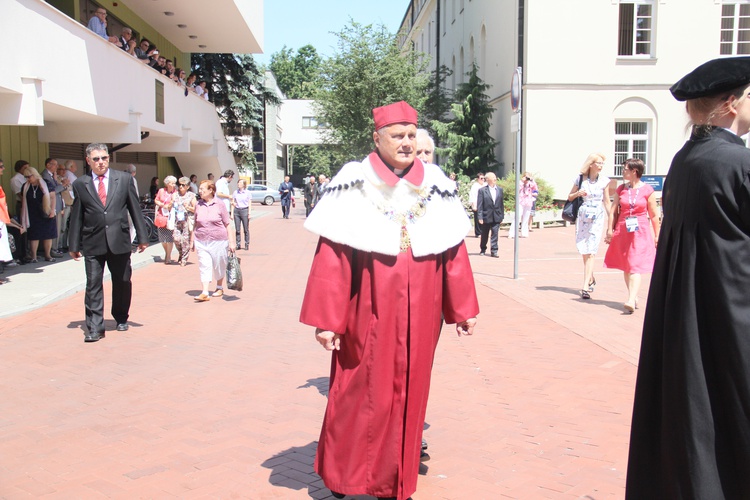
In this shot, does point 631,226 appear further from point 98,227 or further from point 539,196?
point 539,196

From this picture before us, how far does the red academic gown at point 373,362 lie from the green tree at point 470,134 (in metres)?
26.6

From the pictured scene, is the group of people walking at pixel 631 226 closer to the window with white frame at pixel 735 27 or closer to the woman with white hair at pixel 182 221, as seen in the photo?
the woman with white hair at pixel 182 221

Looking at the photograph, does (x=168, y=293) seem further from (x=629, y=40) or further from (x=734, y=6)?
(x=734, y=6)

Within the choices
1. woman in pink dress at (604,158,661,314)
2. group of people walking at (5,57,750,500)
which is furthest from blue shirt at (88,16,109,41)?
group of people walking at (5,57,750,500)

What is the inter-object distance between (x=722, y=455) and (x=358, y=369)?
5.51ft

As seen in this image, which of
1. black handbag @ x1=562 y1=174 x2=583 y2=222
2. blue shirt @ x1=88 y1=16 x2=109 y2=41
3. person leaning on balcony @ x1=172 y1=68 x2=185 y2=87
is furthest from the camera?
person leaning on balcony @ x1=172 y1=68 x2=185 y2=87

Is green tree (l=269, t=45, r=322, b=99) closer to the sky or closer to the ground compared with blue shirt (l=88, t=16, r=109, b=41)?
closer to the sky

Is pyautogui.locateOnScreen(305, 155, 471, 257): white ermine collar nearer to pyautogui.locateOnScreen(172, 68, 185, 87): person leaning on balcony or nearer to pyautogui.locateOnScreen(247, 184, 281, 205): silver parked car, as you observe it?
pyautogui.locateOnScreen(172, 68, 185, 87): person leaning on balcony

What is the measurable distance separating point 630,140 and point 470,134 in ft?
20.9

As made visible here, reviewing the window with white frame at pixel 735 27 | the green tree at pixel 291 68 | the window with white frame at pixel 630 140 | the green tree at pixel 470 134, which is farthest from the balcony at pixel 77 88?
the green tree at pixel 291 68

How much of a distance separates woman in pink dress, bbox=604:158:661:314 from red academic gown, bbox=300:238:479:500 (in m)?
5.98

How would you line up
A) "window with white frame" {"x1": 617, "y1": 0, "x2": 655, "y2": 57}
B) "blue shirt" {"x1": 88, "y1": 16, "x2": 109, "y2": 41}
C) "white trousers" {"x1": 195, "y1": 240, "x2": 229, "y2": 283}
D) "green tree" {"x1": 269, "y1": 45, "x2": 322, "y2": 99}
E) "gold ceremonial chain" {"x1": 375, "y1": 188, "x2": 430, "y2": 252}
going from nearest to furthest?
"gold ceremonial chain" {"x1": 375, "y1": 188, "x2": 430, "y2": 252}
"white trousers" {"x1": 195, "y1": 240, "x2": 229, "y2": 283}
"blue shirt" {"x1": 88, "y1": 16, "x2": 109, "y2": 41}
"window with white frame" {"x1": 617, "y1": 0, "x2": 655, "y2": 57}
"green tree" {"x1": 269, "y1": 45, "x2": 322, "y2": 99}

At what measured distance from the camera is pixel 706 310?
266 centimetres

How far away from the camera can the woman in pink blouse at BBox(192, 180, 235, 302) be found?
34.3ft
